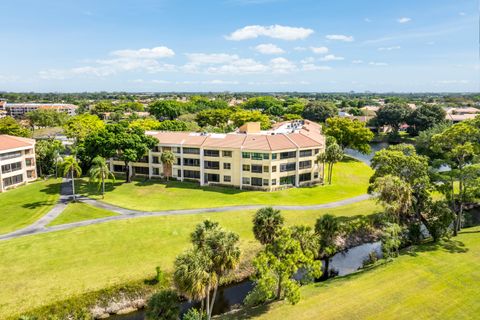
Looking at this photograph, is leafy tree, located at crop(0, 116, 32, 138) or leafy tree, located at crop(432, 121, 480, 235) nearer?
leafy tree, located at crop(432, 121, 480, 235)

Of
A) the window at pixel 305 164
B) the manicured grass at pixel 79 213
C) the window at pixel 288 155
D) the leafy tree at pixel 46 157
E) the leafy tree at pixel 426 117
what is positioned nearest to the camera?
the manicured grass at pixel 79 213

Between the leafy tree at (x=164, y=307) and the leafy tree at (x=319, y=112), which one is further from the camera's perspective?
the leafy tree at (x=319, y=112)

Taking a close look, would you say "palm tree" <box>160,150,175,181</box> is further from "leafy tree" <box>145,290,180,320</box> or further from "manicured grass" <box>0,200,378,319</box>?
"leafy tree" <box>145,290,180,320</box>

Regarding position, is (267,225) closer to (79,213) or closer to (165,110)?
(79,213)

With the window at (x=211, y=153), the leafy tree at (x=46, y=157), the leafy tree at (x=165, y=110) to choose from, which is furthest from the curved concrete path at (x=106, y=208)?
the leafy tree at (x=165, y=110)

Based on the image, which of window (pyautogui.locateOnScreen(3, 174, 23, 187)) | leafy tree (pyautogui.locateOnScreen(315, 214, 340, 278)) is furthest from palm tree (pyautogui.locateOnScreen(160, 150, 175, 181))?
leafy tree (pyautogui.locateOnScreen(315, 214, 340, 278))

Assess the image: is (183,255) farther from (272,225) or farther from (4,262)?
(4,262)

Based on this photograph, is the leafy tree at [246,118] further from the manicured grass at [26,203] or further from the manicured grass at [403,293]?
the manicured grass at [403,293]
